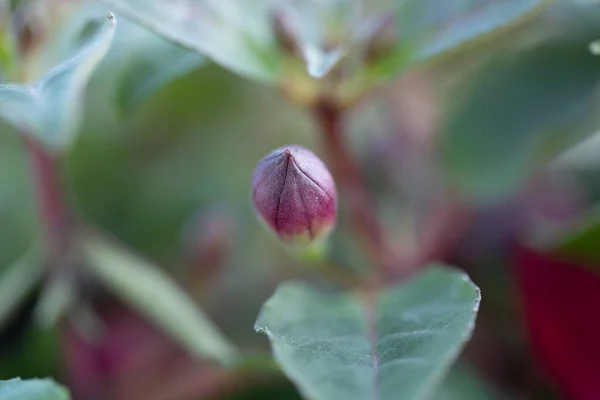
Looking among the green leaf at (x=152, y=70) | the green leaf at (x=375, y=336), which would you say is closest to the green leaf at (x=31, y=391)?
the green leaf at (x=375, y=336)

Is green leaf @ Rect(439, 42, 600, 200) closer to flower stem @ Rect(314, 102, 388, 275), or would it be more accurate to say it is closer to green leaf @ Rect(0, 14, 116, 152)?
flower stem @ Rect(314, 102, 388, 275)

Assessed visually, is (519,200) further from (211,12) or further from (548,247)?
(211,12)

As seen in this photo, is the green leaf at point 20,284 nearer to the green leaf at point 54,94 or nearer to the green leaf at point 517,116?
the green leaf at point 54,94

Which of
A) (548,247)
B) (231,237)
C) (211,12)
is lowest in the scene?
(548,247)

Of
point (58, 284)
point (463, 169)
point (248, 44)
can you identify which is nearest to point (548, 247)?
point (463, 169)

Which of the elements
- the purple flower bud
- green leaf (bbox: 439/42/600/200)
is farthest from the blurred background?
the purple flower bud
